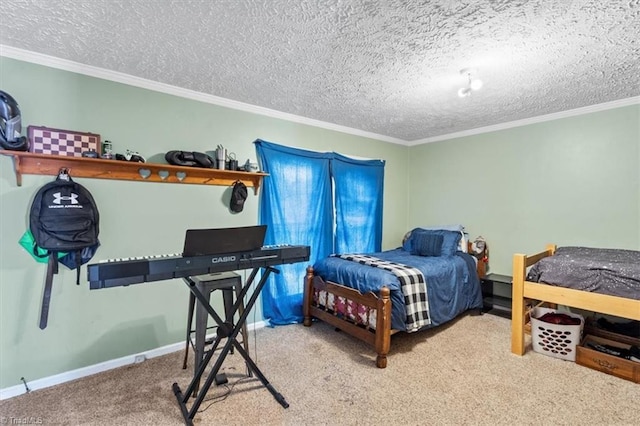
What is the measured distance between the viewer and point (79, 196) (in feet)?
7.07

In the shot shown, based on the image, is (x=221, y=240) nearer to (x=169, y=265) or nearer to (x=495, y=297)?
(x=169, y=265)

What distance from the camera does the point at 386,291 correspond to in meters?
2.41

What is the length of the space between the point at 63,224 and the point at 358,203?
3.02 metres

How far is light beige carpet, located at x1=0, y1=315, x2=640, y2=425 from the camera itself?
71.3 inches

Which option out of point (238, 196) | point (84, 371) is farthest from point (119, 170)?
point (84, 371)

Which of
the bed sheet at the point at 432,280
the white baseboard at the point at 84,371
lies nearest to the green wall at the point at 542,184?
the bed sheet at the point at 432,280

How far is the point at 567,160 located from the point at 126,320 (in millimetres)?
4590

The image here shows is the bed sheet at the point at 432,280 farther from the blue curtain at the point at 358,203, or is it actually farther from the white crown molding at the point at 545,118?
the white crown molding at the point at 545,118

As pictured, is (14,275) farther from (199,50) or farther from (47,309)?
(199,50)

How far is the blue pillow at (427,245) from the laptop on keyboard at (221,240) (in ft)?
7.92

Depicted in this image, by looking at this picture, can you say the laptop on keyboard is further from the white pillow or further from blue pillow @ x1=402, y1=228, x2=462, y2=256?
the white pillow

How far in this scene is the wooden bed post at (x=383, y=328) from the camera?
237cm

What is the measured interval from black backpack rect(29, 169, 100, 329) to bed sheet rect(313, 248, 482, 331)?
2053 mm

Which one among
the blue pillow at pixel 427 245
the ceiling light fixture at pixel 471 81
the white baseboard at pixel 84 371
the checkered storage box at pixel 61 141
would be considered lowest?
the white baseboard at pixel 84 371
